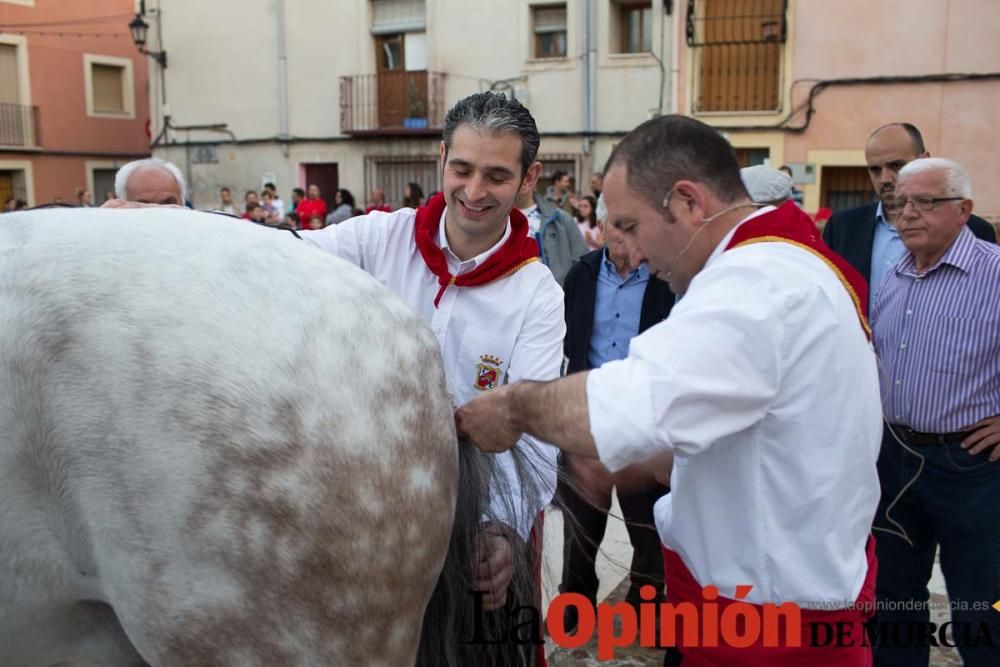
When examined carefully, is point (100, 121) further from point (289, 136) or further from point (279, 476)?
point (279, 476)

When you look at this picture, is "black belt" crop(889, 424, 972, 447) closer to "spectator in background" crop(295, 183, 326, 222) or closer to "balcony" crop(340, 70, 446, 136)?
"spectator in background" crop(295, 183, 326, 222)

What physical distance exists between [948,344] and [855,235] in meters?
1.05

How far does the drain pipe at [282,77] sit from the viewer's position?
19359 millimetres

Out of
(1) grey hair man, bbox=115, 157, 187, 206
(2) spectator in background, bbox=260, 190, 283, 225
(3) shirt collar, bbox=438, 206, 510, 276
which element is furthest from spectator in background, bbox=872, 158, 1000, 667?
(2) spectator in background, bbox=260, 190, 283, 225

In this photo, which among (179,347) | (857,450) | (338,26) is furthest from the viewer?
(338,26)

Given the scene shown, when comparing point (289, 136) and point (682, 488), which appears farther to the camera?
point (289, 136)

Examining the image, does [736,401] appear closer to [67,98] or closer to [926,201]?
[926,201]

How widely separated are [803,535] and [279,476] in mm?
1083

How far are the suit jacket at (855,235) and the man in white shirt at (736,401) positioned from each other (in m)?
2.29

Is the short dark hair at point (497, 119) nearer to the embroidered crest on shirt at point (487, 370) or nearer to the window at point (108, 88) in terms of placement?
the embroidered crest on shirt at point (487, 370)

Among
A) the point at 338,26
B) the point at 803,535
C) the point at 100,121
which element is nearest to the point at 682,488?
the point at 803,535

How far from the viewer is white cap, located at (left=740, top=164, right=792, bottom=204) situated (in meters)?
4.13

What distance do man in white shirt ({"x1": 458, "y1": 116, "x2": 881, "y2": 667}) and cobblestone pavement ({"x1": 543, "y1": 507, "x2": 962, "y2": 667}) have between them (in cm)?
53

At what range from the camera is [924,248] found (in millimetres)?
3408
